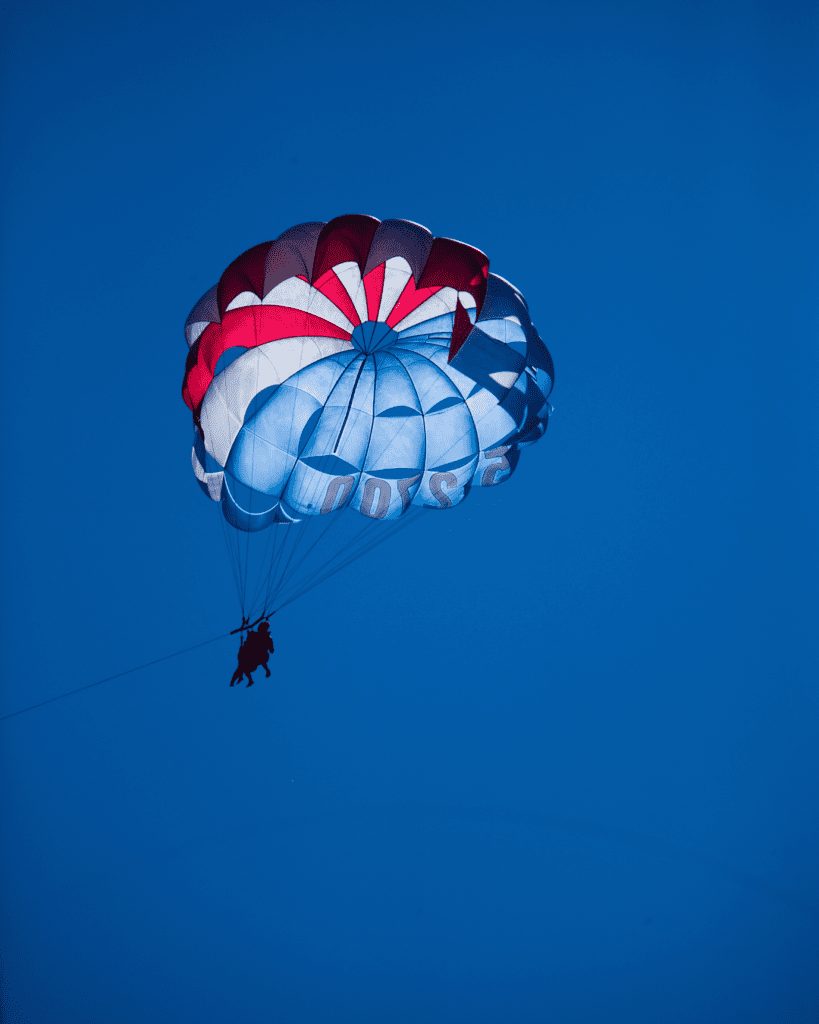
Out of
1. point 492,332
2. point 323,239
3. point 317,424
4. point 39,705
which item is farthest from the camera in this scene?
point 39,705

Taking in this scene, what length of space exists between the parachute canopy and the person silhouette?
1.10 m

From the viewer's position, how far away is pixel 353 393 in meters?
8.06

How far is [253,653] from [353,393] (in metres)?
2.74

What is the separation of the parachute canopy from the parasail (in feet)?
0.04

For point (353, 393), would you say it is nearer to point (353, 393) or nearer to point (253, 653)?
point (353, 393)

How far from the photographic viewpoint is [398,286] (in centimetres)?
797

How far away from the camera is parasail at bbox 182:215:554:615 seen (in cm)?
768

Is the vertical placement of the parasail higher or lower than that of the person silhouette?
higher

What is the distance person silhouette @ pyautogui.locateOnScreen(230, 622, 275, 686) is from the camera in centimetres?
773

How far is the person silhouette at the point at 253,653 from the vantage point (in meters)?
7.73

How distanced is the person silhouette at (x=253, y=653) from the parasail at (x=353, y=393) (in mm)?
414

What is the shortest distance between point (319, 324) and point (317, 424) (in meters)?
0.99

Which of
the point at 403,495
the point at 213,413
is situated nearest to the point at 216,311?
the point at 213,413

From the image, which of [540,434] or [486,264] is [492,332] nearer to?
[486,264]
